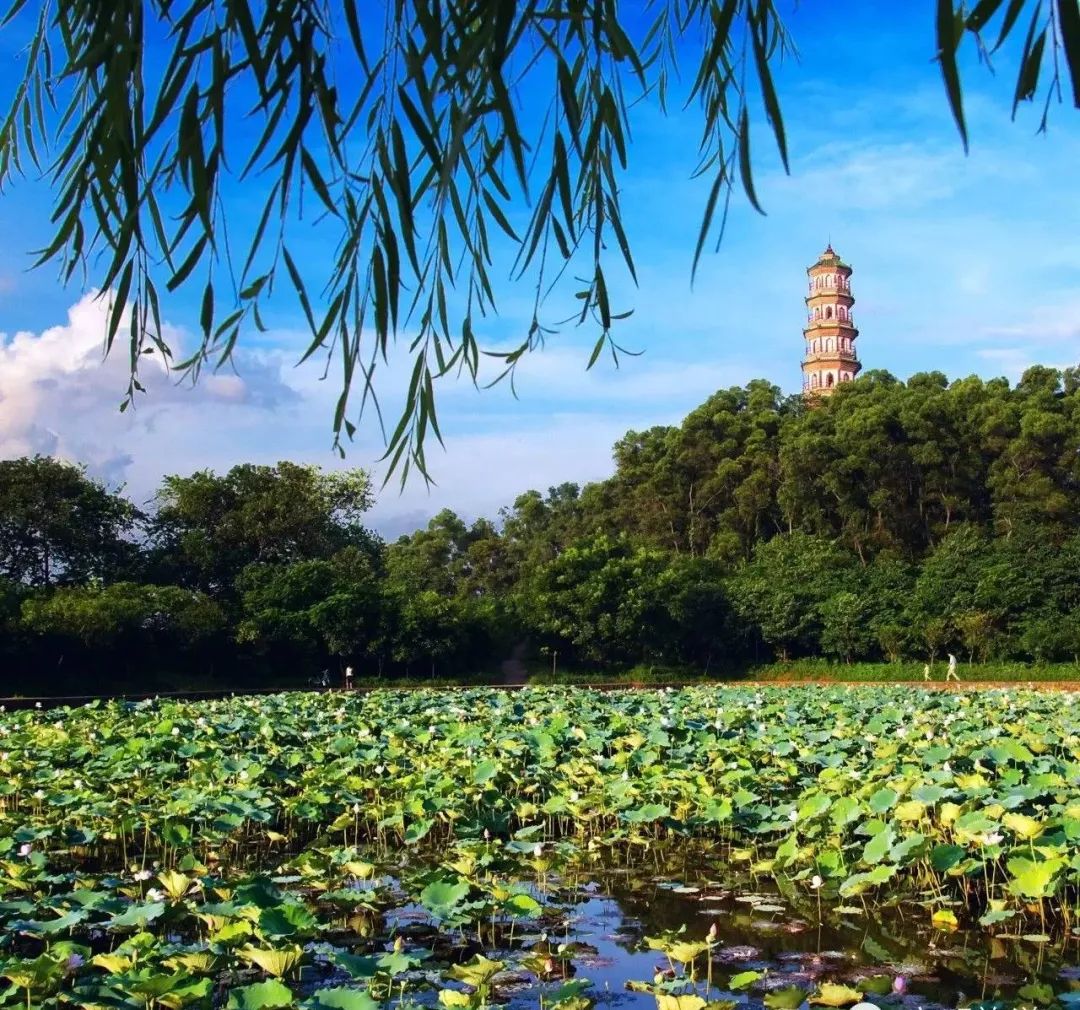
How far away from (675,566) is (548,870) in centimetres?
2181

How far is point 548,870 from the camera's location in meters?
4.58

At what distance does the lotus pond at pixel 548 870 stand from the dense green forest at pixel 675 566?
1342 centimetres

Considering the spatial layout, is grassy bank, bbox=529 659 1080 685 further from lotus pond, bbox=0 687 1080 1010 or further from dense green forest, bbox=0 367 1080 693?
lotus pond, bbox=0 687 1080 1010

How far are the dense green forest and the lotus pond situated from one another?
44.0ft

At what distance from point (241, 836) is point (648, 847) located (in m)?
2.00

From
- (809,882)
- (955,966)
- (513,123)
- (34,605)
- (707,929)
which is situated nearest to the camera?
(513,123)

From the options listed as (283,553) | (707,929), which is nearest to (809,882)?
(707,929)

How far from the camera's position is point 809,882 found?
4.37 meters

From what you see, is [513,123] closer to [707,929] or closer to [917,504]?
[707,929]

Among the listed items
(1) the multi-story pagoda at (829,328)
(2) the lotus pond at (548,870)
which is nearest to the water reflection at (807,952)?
(2) the lotus pond at (548,870)

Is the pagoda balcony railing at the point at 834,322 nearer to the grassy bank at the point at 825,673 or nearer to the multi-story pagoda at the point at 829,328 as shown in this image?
the multi-story pagoda at the point at 829,328

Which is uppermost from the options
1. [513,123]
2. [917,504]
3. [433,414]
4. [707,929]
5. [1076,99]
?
[917,504]

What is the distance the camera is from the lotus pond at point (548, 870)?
285 cm

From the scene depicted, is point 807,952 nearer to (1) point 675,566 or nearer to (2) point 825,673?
(2) point 825,673
